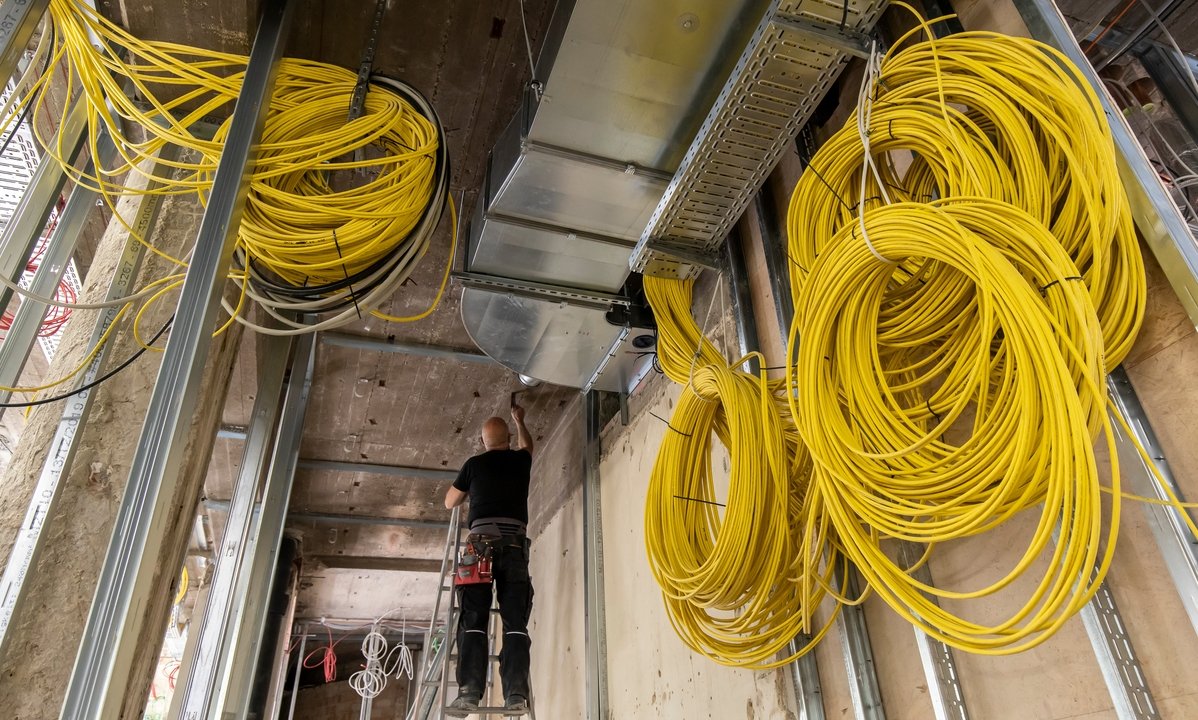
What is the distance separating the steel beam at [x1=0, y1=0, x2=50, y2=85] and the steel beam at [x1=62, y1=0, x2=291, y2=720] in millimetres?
436

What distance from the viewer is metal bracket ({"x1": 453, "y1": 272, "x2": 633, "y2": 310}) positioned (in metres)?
2.90

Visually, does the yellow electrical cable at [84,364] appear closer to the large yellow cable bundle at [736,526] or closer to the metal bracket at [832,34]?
the large yellow cable bundle at [736,526]

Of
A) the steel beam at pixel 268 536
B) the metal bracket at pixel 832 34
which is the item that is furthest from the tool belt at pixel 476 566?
the metal bracket at pixel 832 34

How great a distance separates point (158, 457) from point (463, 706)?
7.03ft

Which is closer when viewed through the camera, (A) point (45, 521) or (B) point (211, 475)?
(A) point (45, 521)

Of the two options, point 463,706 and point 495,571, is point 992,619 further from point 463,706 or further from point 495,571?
point 495,571

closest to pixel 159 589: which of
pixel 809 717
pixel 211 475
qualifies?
pixel 809 717

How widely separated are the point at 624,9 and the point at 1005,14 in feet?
3.01

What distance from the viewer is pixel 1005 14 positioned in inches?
59.0

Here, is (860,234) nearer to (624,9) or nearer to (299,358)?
(624,9)

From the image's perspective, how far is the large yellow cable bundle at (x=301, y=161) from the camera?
192cm

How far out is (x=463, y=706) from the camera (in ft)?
9.75

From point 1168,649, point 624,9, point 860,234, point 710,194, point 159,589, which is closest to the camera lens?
point 1168,649

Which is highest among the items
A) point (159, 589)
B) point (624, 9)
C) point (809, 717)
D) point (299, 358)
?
point (299, 358)
